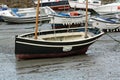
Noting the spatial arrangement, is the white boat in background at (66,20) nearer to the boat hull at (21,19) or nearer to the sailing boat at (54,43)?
the boat hull at (21,19)

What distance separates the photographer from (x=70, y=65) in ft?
77.8

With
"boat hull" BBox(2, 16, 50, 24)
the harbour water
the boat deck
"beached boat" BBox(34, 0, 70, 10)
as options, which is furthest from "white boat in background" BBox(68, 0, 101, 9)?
the boat deck

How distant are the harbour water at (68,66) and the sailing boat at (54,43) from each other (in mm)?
389

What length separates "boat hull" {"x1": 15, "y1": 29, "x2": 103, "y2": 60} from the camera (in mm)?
24859

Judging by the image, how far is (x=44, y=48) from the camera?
25.3 m

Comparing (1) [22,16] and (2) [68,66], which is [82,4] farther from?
(2) [68,66]

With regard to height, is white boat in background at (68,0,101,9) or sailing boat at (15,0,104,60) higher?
sailing boat at (15,0,104,60)

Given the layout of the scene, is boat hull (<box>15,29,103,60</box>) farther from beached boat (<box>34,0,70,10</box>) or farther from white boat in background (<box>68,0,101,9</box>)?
beached boat (<box>34,0,70,10</box>)

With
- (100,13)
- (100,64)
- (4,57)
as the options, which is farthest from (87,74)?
(100,13)

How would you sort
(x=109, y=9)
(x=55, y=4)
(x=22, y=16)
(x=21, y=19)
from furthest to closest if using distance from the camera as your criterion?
(x=55, y=4), (x=109, y=9), (x=22, y=16), (x=21, y=19)

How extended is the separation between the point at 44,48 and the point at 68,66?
8.19 ft

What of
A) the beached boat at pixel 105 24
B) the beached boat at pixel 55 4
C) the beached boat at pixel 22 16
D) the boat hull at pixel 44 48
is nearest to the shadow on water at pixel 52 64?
the boat hull at pixel 44 48

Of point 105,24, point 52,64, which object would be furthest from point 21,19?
point 52,64

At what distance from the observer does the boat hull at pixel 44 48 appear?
2486 centimetres
